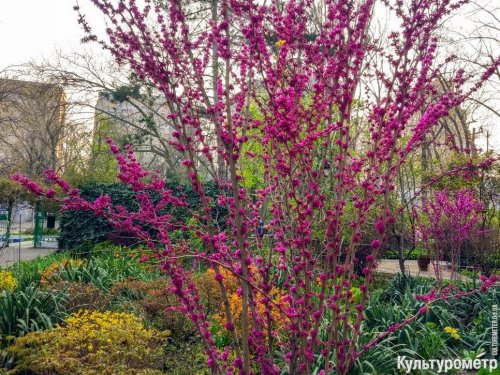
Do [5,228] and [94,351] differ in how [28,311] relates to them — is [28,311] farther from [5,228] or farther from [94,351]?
[5,228]

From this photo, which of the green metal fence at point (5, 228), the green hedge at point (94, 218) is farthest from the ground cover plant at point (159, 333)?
the green hedge at point (94, 218)

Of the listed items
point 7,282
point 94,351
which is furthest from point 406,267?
point 94,351

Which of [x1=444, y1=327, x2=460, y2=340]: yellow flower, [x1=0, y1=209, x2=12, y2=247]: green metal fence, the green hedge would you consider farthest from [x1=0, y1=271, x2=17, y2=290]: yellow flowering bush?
the green hedge

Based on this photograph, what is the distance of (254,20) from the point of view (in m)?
2.07

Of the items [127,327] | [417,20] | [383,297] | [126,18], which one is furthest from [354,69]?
[383,297]

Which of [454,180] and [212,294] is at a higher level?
[454,180]

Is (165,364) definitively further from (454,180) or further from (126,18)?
(454,180)

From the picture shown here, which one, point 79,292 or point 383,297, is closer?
point 79,292

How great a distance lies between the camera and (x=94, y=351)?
3963 mm

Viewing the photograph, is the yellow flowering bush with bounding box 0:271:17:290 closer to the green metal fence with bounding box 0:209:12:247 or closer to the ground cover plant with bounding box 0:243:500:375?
→ the ground cover plant with bounding box 0:243:500:375

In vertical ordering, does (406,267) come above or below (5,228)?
below

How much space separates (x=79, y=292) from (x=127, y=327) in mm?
1890

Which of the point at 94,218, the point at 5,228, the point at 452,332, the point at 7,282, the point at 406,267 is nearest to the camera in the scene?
the point at 452,332

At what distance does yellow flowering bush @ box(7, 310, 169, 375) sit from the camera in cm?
362
